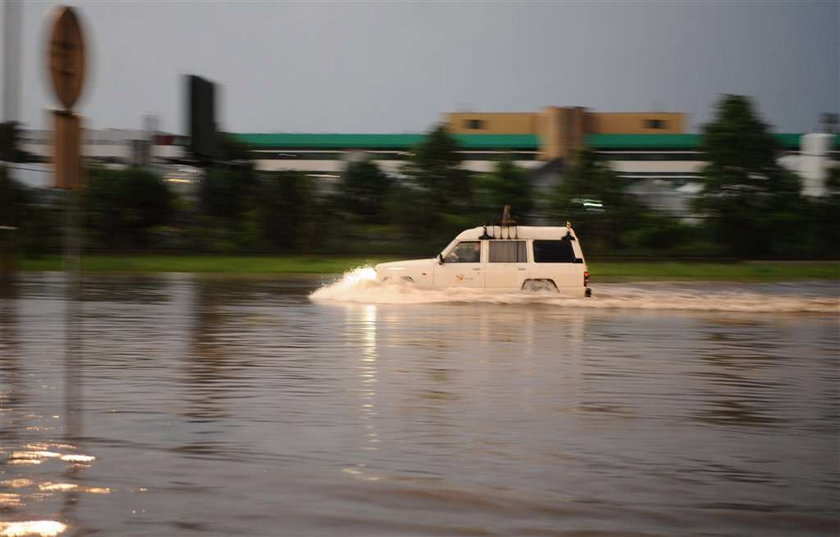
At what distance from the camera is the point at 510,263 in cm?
2200

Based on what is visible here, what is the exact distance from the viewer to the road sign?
6.59 metres

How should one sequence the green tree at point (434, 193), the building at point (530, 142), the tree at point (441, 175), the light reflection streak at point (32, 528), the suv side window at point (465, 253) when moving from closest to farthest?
the light reflection streak at point (32, 528)
the suv side window at point (465, 253)
the green tree at point (434, 193)
the tree at point (441, 175)
the building at point (530, 142)

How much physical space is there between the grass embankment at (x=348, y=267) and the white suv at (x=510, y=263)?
33.0 feet

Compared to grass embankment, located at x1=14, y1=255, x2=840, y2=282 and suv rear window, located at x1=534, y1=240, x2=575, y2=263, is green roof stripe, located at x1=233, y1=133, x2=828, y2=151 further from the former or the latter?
suv rear window, located at x1=534, y1=240, x2=575, y2=263

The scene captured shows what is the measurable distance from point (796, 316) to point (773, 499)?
14919 mm

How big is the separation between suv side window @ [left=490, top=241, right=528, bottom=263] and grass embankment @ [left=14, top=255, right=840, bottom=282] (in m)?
10.3

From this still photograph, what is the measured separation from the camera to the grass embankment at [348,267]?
35250 mm

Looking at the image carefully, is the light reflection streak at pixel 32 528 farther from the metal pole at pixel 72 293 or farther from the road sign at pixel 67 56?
the road sign at pixel 67 56

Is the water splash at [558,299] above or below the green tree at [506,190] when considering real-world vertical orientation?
below

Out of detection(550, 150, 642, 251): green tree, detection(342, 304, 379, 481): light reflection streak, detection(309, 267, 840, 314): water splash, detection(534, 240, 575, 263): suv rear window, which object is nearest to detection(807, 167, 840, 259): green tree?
detection(550, 150, 642, 251): green tree

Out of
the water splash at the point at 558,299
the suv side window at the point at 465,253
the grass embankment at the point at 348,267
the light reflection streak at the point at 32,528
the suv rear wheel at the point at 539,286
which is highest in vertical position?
the suv side window at the point at 465,253

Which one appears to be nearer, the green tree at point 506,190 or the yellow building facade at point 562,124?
the green tree at point 506,190

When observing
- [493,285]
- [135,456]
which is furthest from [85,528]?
[493,285]

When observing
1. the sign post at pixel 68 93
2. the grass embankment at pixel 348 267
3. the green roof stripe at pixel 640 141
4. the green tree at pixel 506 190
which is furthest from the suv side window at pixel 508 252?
the green roof stripe at pixel 640 141
